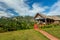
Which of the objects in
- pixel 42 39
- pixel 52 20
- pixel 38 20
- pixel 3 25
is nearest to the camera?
pixel 42 39

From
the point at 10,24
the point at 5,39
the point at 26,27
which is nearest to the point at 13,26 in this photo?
the point at 10,24

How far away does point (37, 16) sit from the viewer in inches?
1980

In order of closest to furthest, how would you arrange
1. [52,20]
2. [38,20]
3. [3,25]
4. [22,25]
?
[3,25], [22,25], [38,20], [52,20]

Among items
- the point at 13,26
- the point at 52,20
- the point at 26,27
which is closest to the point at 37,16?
the point at 52,20

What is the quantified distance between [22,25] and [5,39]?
1356 cm

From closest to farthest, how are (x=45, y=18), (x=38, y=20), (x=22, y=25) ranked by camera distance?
(x=22, y=25) < (x=45, y=18) < (x=38, y=20)

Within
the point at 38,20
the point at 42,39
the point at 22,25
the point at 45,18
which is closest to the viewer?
the point at 42,39

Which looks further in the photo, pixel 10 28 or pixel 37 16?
pixel 37 16

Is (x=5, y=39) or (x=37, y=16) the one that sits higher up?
(x=37, y=16)

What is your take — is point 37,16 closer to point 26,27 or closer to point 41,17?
point 41,17

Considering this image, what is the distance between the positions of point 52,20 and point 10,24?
2823 centimetres

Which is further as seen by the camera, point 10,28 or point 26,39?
point 10,28

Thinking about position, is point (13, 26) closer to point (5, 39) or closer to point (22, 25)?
point (22, 25)

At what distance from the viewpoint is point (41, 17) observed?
160 feet
